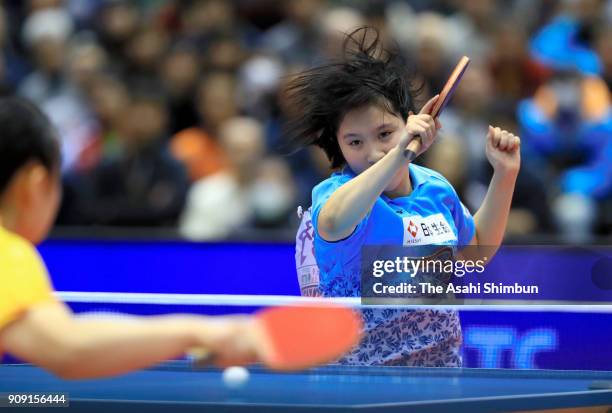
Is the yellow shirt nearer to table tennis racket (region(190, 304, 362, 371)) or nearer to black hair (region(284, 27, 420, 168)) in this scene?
table tennis racket (region(190, 304, 362, 371))

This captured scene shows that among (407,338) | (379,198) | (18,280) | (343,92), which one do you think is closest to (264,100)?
(343,92)

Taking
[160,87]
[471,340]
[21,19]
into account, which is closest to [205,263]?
[471,340]

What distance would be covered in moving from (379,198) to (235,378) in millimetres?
793

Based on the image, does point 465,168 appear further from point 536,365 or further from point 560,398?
point 560,398

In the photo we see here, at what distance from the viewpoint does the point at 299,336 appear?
2053 mm

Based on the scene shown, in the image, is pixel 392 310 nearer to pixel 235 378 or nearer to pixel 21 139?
pixel 235 378

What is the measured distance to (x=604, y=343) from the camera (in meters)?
3.42

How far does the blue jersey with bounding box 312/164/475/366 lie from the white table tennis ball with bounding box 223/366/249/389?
20.0 inches

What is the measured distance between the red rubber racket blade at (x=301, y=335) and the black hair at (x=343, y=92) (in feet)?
5.03

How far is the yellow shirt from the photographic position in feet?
7.06

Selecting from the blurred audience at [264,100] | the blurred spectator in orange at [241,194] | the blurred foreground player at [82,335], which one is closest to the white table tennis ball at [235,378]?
the blurred foreground player at [82,335]

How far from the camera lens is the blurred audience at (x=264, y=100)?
7227mm

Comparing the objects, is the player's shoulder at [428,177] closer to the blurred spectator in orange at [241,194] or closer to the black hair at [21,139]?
the black hair at [21,139]

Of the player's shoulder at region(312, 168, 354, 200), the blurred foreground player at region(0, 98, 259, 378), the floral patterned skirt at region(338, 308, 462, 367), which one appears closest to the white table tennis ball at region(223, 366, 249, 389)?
the floral patterned skirt at region(338, 308, 462, 367)
